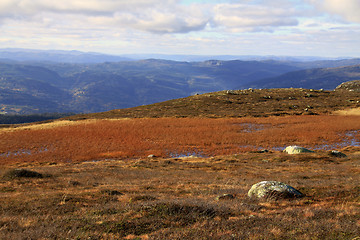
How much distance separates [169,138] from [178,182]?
87.0ft

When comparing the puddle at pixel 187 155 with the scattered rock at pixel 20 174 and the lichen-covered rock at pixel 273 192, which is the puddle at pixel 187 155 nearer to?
the scattered rock at pixel 20 174

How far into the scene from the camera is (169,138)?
159 feet

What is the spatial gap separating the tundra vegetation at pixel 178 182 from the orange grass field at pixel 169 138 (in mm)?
203

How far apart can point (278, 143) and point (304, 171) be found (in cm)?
1822

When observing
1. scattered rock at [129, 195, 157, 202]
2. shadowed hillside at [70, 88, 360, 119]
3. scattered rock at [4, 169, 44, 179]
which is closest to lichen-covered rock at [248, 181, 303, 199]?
scattered rock at [129, 195, 157, 202]

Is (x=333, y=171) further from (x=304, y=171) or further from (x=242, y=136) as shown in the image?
(x=242, y=136)

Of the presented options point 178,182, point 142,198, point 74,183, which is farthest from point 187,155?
point 142,198

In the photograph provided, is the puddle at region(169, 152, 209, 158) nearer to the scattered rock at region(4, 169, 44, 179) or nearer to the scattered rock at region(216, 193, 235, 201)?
the scattered rock at region(4, 169, 44, 179)

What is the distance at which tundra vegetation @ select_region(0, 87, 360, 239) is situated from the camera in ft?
32.5

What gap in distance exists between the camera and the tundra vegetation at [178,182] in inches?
390

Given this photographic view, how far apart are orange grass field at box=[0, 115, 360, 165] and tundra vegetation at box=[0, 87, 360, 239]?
203 mm

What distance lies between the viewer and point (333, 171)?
24641 mm

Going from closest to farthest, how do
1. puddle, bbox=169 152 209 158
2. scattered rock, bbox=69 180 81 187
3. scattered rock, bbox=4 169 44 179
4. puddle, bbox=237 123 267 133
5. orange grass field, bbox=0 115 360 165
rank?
scattered rock, bbox=69 180 81 187, scattered rock, bbox=4 169 44 179, puddle, bbox=169 152 209 158, orange grass field, bbox=0 115 360 165, puddle, bbox=237 123 267 133

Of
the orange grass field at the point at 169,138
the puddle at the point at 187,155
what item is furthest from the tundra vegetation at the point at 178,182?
the puddle at the point at 187,155
